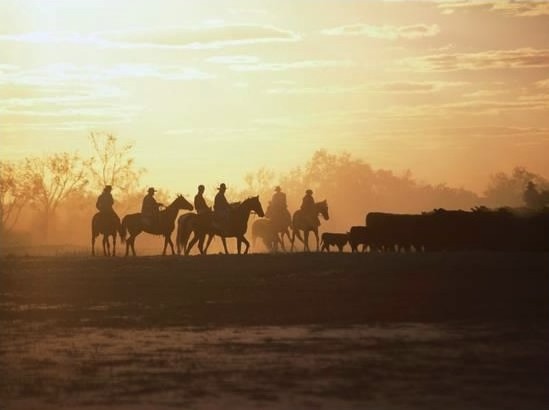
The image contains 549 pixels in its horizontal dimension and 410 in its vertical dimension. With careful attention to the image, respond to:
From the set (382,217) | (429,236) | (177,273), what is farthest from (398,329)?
(382,217)

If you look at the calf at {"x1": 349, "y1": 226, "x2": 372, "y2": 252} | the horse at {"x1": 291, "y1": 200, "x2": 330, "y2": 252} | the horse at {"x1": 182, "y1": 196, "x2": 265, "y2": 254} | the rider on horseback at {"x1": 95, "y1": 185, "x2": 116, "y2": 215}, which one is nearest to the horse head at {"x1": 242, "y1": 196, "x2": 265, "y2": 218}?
the horse at {"x1": 182, "y1": 196, "x2": 265, "y2": 254}

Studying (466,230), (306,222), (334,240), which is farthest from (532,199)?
(334,240)

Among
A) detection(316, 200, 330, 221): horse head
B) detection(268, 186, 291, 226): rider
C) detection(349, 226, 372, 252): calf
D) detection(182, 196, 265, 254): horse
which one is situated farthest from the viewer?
detection(268, 186, 291, 226): rider

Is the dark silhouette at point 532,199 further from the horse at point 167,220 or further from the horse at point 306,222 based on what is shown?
the horse at point 167,220

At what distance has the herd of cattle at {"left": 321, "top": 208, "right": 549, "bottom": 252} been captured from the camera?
45.2m

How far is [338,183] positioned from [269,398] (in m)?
108

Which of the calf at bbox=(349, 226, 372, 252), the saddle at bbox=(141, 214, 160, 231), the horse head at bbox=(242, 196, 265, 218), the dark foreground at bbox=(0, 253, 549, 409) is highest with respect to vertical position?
the horse head at bbox=(242, 196, 265, 218)

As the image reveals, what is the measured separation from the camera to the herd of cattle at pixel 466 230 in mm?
45188

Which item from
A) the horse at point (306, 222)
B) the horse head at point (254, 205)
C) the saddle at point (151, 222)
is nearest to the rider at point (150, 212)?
the saddle at point (151, 222)

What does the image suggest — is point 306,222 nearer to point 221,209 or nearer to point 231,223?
point 231,223

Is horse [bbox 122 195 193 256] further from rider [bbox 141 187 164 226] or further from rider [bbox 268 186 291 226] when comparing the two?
rider [bbox 268 186 291 226]

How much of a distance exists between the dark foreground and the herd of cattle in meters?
11.5

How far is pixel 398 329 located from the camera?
65.8 ft

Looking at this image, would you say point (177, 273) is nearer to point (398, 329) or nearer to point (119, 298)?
point (119, 298)
